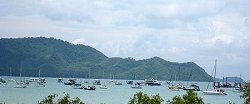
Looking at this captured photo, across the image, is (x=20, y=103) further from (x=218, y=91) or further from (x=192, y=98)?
(x=218, y=91)

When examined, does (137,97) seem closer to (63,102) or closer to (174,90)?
(63,102)

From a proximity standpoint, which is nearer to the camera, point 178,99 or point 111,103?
point 178,99

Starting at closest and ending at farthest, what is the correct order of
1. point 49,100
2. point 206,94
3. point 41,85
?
1. point 49,100
2. point 206,94
3. point 41,85

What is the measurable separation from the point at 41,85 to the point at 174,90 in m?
52.7

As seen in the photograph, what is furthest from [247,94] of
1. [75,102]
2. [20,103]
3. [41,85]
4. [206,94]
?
[41,85]

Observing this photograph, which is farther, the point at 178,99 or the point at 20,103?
the point at 20,103

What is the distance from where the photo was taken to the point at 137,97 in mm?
25047

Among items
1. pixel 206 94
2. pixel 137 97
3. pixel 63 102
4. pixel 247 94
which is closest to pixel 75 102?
pixel 63 102

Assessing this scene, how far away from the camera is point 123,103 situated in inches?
3873

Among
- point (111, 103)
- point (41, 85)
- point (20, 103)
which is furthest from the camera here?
point (41, 85)

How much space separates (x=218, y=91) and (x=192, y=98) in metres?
131

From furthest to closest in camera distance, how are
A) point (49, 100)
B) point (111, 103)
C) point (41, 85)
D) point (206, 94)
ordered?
point (41, 85), point (206, 94), point (111, 103), point (49, 100)

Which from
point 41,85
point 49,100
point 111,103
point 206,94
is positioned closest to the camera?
point 49,100

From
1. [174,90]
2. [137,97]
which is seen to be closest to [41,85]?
[174,90]
